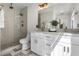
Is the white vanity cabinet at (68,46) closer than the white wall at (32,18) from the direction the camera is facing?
Yes

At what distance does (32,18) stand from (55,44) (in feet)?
1.89

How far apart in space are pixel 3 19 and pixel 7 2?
28cm

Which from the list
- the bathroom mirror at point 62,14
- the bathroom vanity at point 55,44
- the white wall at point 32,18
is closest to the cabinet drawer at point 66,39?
the bathroom vanity at point 55,44

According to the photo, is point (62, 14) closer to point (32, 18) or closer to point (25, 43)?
point (32, 18)

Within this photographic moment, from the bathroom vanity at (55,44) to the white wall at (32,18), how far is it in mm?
102

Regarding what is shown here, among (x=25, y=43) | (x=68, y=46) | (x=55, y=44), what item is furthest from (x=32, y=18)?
(x=68, y=46)

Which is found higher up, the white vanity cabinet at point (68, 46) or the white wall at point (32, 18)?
the white wall at point (32, 18)

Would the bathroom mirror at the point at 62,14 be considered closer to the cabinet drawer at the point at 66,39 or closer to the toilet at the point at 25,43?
the cabinet drawer at the point at 66,39

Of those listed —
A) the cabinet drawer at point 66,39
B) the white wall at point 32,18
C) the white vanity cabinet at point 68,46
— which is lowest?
the white vanity cabinet at point 68,46

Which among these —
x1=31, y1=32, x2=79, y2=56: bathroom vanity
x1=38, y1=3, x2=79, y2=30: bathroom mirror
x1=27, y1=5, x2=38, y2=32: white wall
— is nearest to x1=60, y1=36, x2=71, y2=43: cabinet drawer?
x1=31, y1=32, x2=79, y2=56: bathroom vanity

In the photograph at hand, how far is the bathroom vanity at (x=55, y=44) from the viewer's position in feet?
5.05

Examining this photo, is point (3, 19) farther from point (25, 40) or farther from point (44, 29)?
point (44, 29)

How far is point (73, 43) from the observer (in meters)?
1.54

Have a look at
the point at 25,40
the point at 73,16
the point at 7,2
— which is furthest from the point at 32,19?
the point at 73,16
